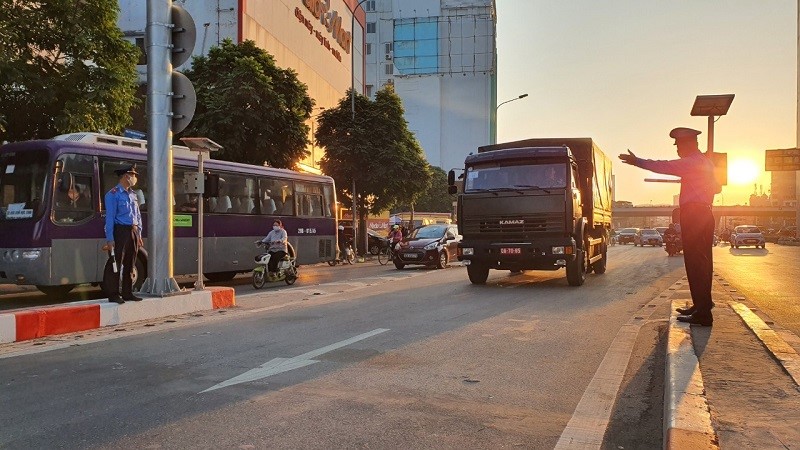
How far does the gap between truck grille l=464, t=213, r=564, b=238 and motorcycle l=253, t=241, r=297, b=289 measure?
181 inches

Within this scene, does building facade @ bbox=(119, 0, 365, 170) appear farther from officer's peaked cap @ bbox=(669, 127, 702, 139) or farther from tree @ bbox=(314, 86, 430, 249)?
officer's peaked cap @ bbox=(669, 127, 702, 139)

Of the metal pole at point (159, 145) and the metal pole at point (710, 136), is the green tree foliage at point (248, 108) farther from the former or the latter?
the metal pole at point (710, 136)

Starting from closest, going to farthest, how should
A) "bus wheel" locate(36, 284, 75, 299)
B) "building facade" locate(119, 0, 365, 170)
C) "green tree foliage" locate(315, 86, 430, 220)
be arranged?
"bus wheel" locate(36, 284, 75, 299)
"green tree foliage" locate(315, 86, 430, 220)
"building facade" locate(119, 0, 365, 170)

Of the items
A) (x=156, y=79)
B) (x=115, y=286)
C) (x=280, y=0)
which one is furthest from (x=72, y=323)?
(x=280, y=0)

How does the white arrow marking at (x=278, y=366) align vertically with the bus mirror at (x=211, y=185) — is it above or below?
below

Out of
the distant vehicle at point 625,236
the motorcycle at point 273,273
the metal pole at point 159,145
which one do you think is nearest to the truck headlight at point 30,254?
the metal pole at point 159,145

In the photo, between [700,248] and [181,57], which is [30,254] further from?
[700,248]

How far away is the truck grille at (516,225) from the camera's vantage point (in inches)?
485

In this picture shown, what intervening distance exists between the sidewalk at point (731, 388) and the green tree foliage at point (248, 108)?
66.9 ft

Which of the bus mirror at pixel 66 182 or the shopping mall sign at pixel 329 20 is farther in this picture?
the shopping mall sign at pixel 329 20

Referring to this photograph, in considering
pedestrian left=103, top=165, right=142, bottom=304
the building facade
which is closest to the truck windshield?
pedestrian left=103, top=165, right=142, bottom=304

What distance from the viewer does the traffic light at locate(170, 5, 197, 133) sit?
9078mm

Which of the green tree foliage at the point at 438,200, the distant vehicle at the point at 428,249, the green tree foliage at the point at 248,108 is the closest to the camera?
the distant vehicle at the point at 428,249

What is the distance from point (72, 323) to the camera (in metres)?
7.38
